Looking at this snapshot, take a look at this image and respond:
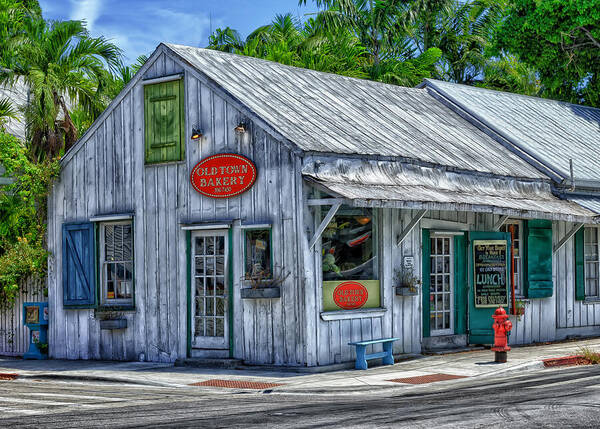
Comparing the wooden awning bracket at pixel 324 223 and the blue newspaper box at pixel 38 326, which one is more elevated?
the wooden awning bracket at pixel 324 223

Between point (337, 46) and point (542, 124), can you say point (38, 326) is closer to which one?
point (542, 124)

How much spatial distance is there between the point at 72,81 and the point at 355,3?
854 inches

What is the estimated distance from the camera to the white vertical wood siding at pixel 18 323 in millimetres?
19578

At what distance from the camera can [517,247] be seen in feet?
62.7

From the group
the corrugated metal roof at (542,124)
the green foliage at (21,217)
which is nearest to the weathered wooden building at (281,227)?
the green foliage at (21,217)

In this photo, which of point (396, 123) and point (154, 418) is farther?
point (396, 123)

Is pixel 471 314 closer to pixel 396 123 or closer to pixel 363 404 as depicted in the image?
pixel 396 123

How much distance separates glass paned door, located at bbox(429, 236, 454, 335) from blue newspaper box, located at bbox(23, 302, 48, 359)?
292 inches

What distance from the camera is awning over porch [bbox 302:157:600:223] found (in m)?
14.8

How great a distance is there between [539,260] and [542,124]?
224 inches

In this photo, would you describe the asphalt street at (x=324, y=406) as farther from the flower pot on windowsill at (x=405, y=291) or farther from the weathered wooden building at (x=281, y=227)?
the flower pot on windowsill at (x=405, y=291)

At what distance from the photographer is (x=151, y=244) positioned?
667 inches

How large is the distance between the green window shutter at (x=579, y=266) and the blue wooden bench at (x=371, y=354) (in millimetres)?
6334

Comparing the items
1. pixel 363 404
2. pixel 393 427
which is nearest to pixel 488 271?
pixel 363 404
